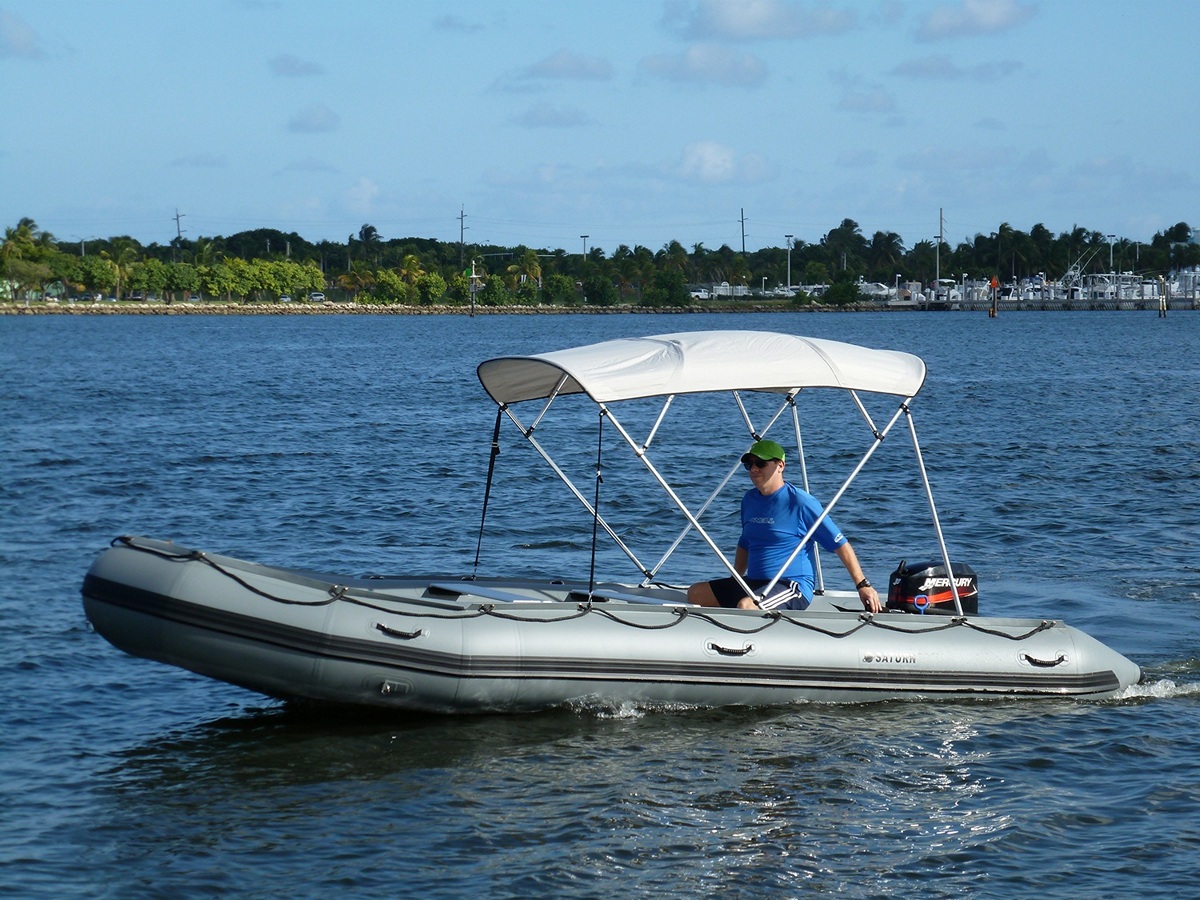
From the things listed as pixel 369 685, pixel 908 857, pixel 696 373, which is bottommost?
pixel 908 857

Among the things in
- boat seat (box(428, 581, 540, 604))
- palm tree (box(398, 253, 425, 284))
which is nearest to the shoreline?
palm tree (box(398, 253, 425, 284))

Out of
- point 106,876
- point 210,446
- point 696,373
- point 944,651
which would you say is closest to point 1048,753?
point 944,651

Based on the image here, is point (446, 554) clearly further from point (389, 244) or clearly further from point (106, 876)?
point (389, 244)

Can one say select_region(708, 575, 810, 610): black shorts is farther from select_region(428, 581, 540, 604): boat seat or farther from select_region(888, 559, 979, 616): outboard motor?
select_region(428, 581, 540, 604): boat seat

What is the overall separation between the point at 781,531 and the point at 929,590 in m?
1.17

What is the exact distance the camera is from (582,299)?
626 ft

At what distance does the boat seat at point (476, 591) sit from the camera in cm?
925

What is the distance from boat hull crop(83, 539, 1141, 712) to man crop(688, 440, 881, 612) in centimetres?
25

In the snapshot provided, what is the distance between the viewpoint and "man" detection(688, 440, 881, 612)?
8.79 metres

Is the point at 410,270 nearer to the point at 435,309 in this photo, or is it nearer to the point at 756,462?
the point at 435,309

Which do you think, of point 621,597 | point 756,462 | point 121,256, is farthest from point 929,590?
point 121,256

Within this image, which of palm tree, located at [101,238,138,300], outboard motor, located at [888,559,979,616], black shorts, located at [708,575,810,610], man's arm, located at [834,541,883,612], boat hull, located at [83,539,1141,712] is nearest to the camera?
boat hull, located at [83,539,1141,712]

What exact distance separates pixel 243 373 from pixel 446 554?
38.6m

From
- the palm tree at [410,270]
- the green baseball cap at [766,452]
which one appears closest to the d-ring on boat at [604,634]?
the green baseball cap at [766,452]
